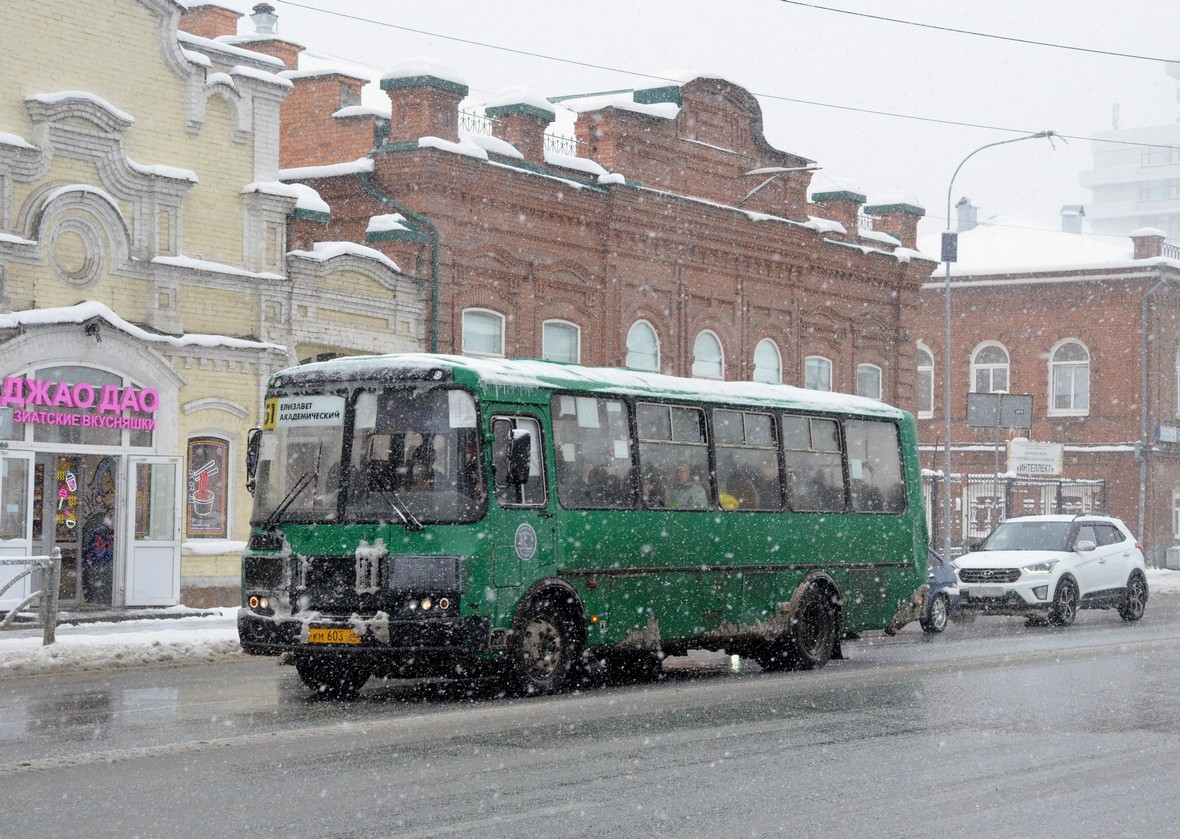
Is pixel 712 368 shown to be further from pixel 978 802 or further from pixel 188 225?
pixel 978 802

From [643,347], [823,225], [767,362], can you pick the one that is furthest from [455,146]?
[823,225]

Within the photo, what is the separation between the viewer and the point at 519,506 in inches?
597

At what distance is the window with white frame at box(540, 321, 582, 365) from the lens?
108ft

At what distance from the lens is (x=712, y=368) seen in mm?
37438

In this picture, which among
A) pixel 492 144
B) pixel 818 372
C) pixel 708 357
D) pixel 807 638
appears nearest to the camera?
pixel 807 638

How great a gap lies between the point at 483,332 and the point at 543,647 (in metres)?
16.6

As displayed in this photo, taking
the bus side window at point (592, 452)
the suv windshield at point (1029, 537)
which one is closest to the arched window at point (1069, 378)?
the suv windshield at point (1029, 537)

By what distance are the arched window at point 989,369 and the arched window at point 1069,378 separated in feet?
5.33

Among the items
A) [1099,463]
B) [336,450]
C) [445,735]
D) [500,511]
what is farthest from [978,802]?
[1099,463]

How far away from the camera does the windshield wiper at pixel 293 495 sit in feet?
49.8

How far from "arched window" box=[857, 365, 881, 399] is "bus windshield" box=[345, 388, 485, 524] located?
92.8ft

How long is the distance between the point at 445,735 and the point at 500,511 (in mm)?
3113

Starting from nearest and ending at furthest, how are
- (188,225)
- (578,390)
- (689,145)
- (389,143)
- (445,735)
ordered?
(445,735), (578,390), (188,225), (389,143), (689,145)

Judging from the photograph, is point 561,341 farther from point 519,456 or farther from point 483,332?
point 519,456
